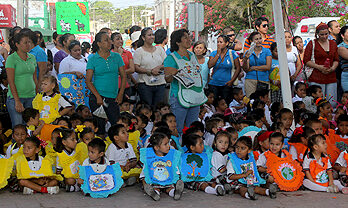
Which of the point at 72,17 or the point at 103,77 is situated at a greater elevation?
the point at 72,17

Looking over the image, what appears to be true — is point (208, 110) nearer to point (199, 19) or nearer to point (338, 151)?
point (338, 151)

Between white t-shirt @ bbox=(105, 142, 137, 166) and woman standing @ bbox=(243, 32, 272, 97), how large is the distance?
137 inches

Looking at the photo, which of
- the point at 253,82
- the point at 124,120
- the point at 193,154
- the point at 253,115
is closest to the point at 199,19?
the point at 253,82

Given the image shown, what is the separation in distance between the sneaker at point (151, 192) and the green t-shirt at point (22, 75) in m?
2.32

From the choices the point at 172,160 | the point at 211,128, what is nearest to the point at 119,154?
the point at 172,160

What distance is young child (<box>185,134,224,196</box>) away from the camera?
5918 millimetres

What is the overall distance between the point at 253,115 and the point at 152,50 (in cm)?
221

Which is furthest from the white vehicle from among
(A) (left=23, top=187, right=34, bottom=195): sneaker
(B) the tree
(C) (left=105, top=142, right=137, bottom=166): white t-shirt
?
(A) (left=23, top=187, right=34, bottom=195): sneaker

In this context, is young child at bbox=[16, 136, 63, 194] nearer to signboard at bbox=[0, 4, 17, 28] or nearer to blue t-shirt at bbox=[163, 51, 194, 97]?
blue t-shirt at bbox=[163, 51, 194, 97]

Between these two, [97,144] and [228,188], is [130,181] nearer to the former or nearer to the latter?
[97,144]

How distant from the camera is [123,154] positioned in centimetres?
642

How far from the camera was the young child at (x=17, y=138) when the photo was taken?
628cm

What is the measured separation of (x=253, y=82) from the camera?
9.31m

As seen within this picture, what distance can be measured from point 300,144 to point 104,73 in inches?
111
